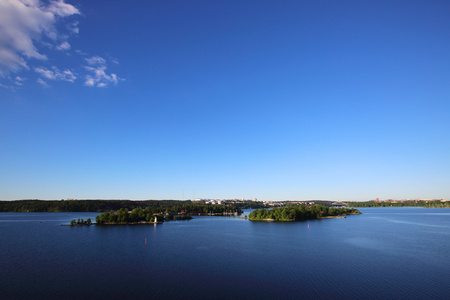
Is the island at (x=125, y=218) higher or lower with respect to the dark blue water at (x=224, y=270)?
higher

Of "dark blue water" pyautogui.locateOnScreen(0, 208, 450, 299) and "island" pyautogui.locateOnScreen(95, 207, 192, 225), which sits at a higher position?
"island" pyautogui.locateOnScreen(95, 207, 192, 225)

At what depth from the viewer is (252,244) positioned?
199 ft

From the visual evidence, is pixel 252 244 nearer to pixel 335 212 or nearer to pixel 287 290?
pixel 287 290

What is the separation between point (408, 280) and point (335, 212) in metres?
143

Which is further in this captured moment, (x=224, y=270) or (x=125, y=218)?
(x=125, y=218)

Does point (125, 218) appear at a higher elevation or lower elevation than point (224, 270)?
higher

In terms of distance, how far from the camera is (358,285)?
33094mm

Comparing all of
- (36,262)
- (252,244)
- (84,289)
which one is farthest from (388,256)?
(36,262)

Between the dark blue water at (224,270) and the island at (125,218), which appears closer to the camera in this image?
the dark blue water at (224,270)

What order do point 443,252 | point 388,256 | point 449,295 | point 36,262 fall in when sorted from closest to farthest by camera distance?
point 449,295 < point 36,262 < point 388,256 < point 443,252

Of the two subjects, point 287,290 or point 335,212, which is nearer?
point 287,290

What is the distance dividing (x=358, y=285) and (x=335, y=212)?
5816 inches

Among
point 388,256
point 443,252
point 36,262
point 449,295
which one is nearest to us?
point 449,295

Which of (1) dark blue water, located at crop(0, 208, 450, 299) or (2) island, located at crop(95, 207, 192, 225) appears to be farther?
(2) island, located at crop(95, 207, 192, 225)
